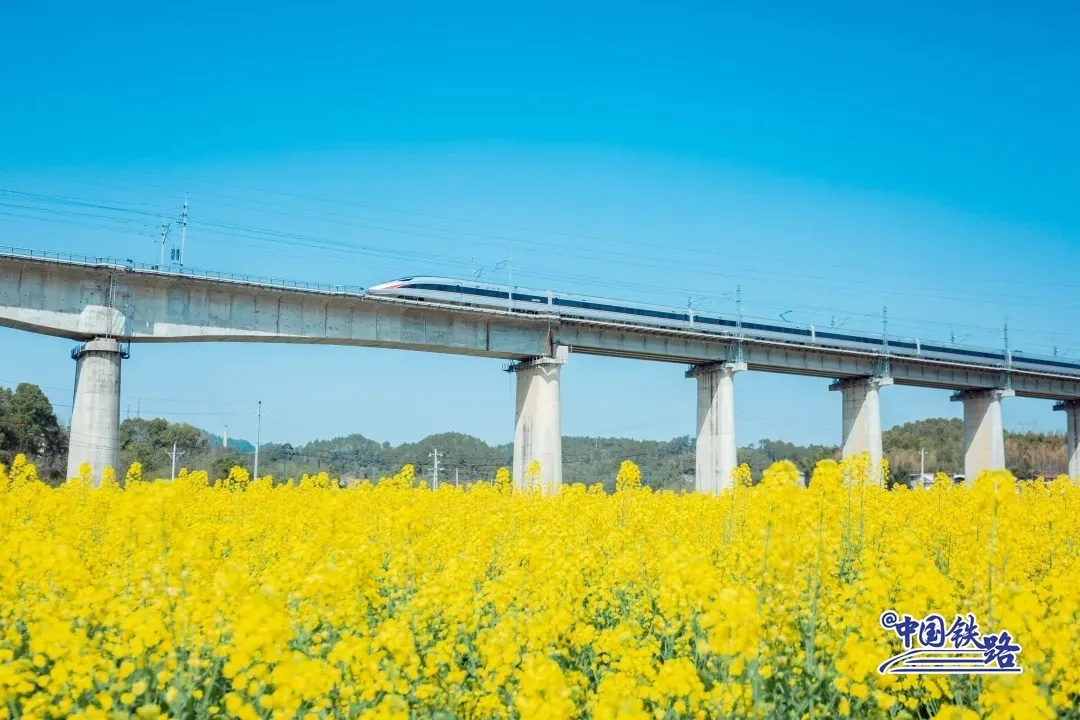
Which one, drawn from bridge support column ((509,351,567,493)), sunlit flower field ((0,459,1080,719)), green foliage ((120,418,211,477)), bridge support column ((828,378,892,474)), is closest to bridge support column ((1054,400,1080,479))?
bridge support column ((828,378,892,474))

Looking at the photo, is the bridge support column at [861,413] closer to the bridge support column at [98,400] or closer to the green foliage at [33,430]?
the bridge support column at [98,400]

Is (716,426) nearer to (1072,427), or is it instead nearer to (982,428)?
(982,428)

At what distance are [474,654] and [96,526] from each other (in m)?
7.61

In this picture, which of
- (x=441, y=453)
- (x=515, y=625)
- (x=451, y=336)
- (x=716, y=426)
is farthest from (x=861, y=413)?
(x=441, y=453)

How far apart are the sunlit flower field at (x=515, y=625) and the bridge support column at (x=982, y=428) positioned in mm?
49714

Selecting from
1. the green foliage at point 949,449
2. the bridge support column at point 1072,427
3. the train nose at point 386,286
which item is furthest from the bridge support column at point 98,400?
the green foliage at point 949,449

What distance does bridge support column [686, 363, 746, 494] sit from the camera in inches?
1642

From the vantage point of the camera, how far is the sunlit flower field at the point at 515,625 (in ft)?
13.4

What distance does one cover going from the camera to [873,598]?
214 inches

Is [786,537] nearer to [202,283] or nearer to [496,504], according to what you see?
[496,504]

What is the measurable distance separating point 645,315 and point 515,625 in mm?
36349

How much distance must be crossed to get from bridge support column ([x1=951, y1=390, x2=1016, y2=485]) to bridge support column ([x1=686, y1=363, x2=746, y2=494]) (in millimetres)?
20034

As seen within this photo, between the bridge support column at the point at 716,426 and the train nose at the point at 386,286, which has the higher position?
the train nose at the point at 386,286

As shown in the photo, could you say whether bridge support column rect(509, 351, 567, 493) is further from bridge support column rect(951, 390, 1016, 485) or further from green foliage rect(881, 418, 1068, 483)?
green foliage rect(881, 418, 1068, 483)
